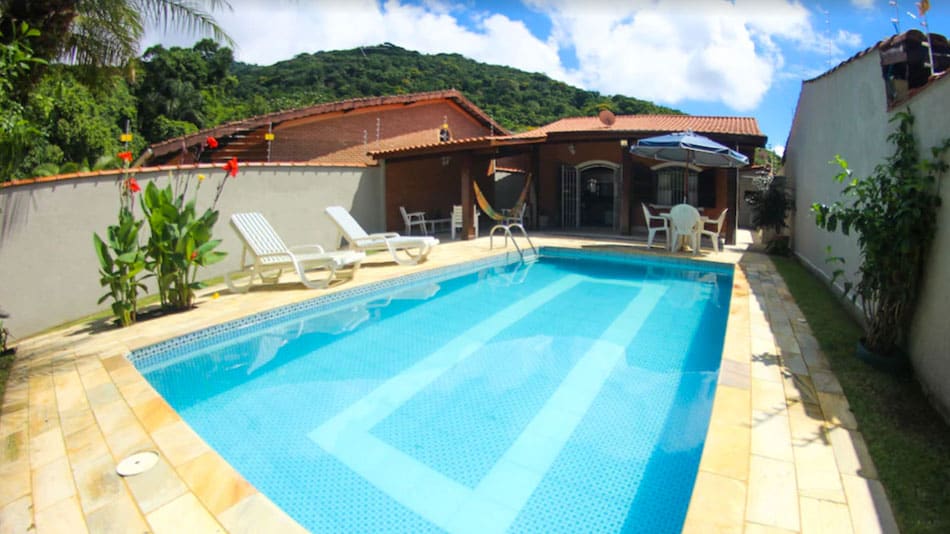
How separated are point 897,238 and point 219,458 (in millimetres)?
4670

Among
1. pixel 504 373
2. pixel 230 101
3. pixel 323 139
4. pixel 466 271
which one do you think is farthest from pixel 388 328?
pixel 230 101

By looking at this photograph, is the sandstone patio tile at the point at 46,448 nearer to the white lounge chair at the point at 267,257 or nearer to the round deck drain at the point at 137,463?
the round deck drain at the point at 137,463

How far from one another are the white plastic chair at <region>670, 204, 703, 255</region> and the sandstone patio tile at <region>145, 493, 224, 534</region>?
978cm

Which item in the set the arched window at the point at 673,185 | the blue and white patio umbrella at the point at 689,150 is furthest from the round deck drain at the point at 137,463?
the arched window at the point at 673,185

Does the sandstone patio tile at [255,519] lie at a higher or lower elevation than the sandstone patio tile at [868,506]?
lower

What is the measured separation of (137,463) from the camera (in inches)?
111

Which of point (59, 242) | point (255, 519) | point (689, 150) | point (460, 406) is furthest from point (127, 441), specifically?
point (689, 150)

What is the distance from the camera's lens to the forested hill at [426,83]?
99.2ft

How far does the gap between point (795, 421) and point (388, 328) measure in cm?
443

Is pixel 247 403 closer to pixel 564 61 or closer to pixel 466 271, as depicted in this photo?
pixel 466 271

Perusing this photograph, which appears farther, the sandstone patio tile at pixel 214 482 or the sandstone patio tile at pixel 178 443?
the sandstone patio tile at pixel 178 443

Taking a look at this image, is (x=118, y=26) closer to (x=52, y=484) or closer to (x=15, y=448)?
(x=15, y=448)

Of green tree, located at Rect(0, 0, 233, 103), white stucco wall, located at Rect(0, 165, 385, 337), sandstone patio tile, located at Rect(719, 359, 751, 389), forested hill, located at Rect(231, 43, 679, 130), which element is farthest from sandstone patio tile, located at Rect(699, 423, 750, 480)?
forested hill, located at Rect(231, 43, 679, 130)

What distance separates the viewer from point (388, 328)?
20.9 feet
